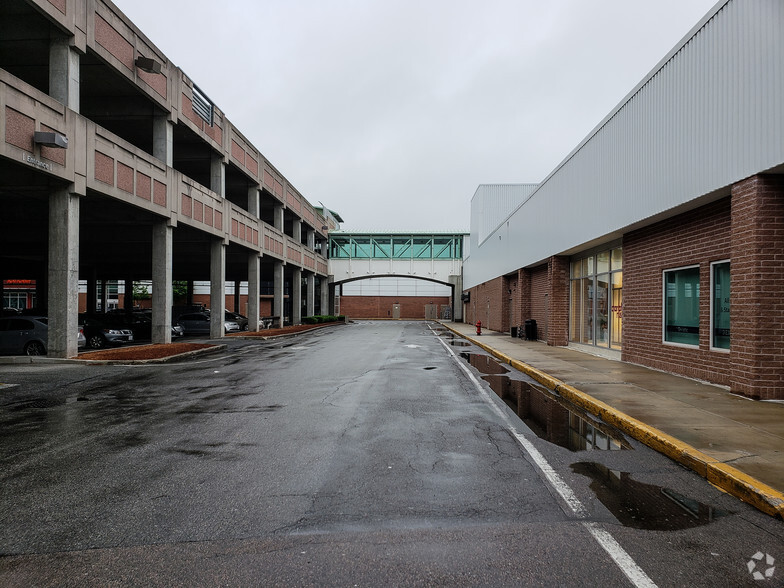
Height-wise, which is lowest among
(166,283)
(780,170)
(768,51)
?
(166,283)

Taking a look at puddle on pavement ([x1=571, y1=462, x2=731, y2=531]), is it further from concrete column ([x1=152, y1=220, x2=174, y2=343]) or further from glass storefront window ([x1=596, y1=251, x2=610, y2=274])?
concrete column ([x1=152, y1=220, x2=174, y2=343])

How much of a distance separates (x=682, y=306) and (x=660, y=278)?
1.09 metres

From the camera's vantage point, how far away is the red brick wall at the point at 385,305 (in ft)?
219

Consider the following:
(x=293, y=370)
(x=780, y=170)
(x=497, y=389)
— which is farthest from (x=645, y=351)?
(x=293, y=370)

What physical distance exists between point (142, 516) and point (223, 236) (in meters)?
23.2

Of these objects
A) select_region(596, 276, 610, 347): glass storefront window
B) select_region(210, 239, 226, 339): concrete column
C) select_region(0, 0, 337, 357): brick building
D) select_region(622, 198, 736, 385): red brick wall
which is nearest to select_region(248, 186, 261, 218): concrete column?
select_region(0, 0, 337, 357): brick building

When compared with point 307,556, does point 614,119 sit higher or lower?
higher

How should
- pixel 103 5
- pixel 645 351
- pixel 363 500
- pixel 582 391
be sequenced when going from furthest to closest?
1. pixel 103 5
2. pixel 645 351
3. pixel 582 391
4. pixel 363 500

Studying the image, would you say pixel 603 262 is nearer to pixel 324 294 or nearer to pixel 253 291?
pixel 253 291

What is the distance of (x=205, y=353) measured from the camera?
59.6 ft

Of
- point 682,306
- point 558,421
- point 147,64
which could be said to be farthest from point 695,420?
point 147,64

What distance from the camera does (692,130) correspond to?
32.4 feet

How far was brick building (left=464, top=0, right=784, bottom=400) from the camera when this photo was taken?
8.08 meters

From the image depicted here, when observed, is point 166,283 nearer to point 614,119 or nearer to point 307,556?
point 614,119
